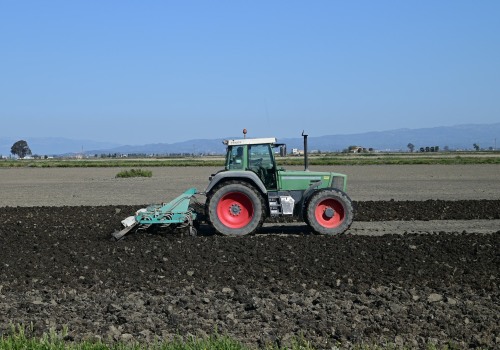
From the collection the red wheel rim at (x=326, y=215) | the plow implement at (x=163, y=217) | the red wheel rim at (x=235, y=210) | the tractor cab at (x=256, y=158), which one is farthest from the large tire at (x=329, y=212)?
the plow implement at (x=163, y=217)

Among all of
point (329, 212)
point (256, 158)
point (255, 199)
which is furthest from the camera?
point (256, 158)

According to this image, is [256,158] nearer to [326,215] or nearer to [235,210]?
[235,210]

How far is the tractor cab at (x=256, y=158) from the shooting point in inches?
664

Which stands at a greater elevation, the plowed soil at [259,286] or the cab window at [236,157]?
the cab window at [236,157]

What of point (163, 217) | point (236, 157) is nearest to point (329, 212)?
point (236, 157)

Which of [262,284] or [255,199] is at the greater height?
[255,199]

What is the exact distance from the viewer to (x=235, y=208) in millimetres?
16844

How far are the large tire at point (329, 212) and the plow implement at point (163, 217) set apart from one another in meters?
2.55

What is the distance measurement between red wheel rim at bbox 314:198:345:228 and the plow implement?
8.77 feet

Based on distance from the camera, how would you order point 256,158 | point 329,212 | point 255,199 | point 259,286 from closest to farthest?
point 259,286, point 255,199, point 329,212, point 256,158

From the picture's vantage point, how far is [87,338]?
28.7 feet

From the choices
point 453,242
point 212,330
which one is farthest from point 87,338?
point 453,242

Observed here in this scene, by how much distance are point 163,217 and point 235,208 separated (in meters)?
1.55

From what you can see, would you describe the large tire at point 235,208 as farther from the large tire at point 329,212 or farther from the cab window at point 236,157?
the large tire at point 329,212
